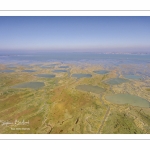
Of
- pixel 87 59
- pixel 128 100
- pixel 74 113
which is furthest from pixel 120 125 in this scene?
pixel 87 59

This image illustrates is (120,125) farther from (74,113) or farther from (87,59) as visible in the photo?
(87,59)

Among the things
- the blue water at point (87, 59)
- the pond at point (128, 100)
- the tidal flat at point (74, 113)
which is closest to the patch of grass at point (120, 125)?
the tidal flat at point (74, 113)

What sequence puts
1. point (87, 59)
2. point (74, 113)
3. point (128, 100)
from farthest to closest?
point (87, 59), point (128, 100), point (74, 113)

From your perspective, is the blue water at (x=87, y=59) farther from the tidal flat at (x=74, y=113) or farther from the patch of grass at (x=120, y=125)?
the patch of grass at (x=120, y=125)

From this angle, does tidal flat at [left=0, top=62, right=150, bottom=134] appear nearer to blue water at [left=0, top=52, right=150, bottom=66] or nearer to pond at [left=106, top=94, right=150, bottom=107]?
pond at [left=106, top=94, right=150, bottom=107]

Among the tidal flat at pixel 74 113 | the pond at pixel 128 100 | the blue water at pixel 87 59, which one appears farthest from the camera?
the blue water at pixel 87 59

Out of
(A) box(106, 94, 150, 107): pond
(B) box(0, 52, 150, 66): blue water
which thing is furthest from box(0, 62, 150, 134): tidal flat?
(B) box(0, 52, 150, 66): blue water
